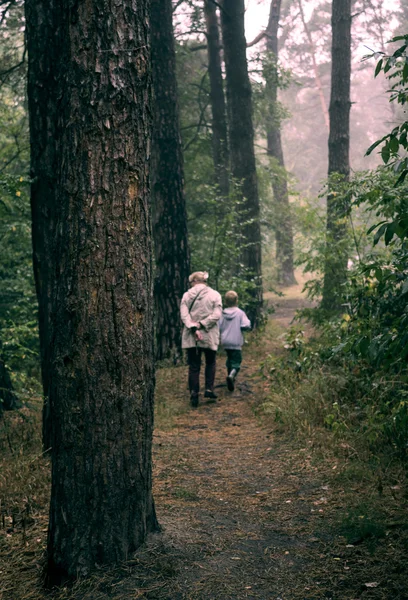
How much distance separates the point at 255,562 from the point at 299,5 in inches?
1505

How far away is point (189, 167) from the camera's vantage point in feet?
58.0

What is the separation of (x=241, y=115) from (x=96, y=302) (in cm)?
1178

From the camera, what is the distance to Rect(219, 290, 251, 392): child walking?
9.56m

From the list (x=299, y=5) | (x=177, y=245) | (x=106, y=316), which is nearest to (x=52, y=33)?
(x=106, y=316)

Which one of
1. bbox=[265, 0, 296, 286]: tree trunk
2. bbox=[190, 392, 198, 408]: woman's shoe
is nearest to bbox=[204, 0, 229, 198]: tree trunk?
bbox=[265, 0, 296, 286]: tree trunk

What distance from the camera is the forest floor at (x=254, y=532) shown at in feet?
12.0

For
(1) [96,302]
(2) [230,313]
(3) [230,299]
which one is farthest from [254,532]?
(3) [230,299]

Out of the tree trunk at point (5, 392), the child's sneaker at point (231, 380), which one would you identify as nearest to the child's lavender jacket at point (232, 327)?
the child's sneaker at point (231, 380)

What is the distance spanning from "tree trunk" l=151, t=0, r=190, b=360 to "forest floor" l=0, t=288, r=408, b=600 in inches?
177

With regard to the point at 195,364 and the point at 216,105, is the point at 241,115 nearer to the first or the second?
the point at 216,105

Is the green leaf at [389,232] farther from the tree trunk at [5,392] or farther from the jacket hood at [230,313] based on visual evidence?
the jacket hood at [230,313]

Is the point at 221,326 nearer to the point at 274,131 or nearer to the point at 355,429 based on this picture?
the point at 355,429

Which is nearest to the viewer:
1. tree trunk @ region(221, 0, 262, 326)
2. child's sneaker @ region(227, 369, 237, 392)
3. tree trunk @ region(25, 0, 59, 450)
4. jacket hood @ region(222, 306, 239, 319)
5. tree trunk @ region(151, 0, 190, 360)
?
tree trunk @ region(25, 0, 59, 450)

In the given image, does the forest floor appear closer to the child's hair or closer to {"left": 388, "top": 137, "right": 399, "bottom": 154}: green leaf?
{"left": 388, "top": 137, "right": 399, "bottom": 154}: green leaf
